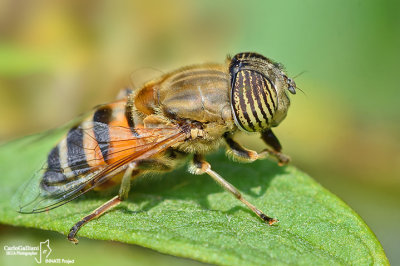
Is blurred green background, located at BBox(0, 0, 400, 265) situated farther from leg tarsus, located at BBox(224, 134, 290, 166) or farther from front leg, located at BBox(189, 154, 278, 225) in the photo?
front leg, located at BBox(189, 154, 278, 225)

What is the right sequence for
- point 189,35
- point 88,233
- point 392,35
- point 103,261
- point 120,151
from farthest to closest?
point 189,35, point 392,35, point 103,261, point 120,151, point 88,233

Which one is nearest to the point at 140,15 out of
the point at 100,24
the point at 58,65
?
the point at 100,24

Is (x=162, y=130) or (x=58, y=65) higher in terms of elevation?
(x=58, y=65)

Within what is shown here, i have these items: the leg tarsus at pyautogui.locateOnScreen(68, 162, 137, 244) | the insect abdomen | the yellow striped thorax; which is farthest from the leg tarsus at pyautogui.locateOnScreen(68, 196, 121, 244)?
the yellow striped thorax

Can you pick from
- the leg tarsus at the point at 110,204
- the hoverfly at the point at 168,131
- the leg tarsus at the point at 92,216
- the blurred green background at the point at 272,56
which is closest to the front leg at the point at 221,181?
the hoverfly at the point at 168,131

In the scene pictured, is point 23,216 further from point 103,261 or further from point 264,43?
point 264,43

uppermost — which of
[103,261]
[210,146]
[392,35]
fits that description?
[392,35]

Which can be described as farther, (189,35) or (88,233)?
(189,35)
